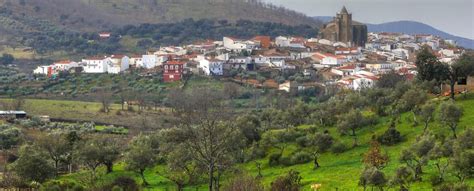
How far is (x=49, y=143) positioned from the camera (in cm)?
4084

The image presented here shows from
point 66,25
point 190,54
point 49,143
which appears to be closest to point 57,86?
point 190,54

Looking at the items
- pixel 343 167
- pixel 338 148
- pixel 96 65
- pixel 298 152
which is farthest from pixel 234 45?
pixel 343 167

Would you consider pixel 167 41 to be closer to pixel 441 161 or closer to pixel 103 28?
pixel 103 28

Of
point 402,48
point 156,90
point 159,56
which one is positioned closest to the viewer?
point 156,90

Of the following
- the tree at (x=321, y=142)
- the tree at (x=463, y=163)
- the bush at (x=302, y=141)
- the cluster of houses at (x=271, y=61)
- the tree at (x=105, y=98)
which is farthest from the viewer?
the cluster of houses at (x=271, y=61)

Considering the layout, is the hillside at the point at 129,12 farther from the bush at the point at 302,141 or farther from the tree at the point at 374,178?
Answer: the tree at the point at 374,178

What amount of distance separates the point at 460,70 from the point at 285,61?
2171 inches

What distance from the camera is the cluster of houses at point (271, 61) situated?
88675 mm

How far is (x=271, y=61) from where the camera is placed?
318 feet

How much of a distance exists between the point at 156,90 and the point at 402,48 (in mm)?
49124

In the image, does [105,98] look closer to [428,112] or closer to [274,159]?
[274,159]

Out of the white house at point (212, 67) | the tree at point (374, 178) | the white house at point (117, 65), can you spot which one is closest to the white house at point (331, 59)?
the white house at point (212, 67)

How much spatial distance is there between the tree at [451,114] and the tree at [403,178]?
673 centimetres

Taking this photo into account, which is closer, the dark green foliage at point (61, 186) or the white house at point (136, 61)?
the dark green foliage at point (61, 186)
